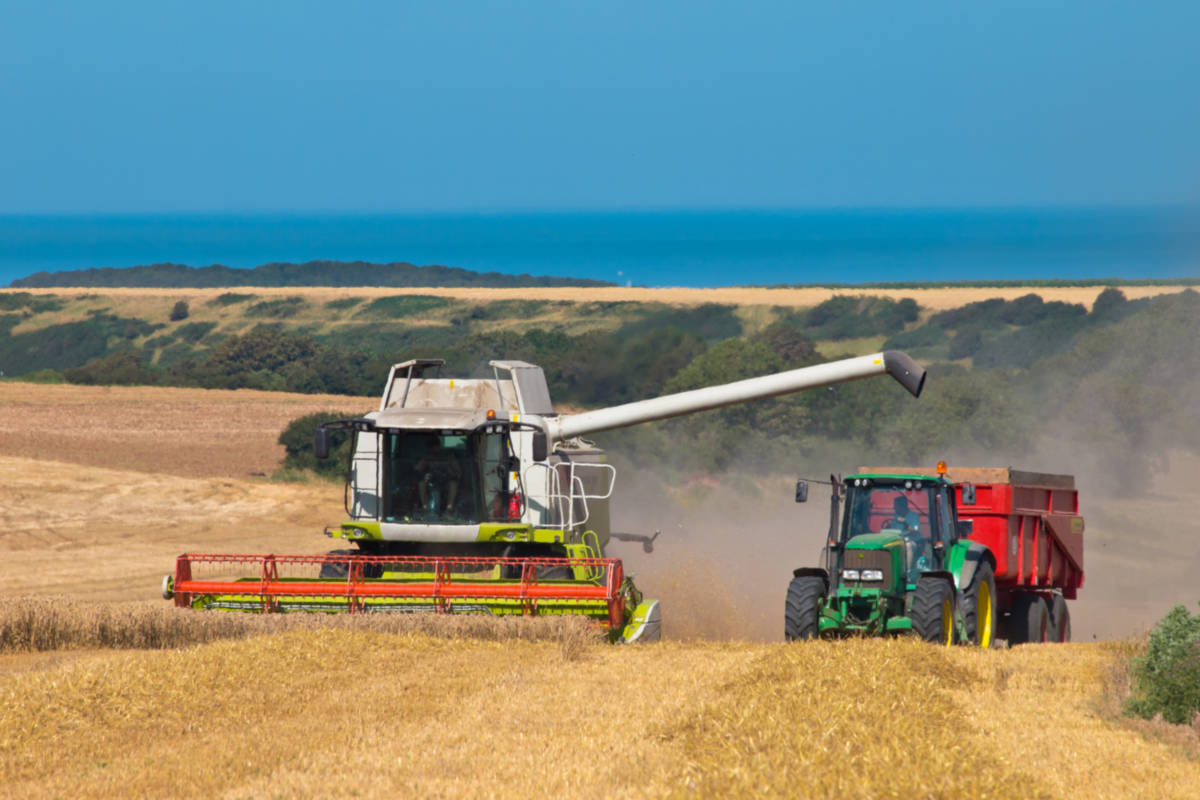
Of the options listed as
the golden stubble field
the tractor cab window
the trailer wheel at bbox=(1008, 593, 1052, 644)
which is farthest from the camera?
the trailer wheel at bbox=(1008, 593, 1052, 644)

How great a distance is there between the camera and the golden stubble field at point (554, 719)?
768 centimetres

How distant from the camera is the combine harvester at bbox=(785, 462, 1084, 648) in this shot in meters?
13.3

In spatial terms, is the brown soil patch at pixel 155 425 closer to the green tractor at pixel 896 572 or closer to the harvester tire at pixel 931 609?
the green tractor at pixel 896 572

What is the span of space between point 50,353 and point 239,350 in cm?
→ 2313

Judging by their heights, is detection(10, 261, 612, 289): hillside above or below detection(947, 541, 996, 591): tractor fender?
above

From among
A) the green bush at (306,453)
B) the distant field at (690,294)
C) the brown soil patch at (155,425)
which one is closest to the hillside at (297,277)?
the distant field at (690,294)

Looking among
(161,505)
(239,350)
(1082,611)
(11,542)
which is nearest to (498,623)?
(1082,611)

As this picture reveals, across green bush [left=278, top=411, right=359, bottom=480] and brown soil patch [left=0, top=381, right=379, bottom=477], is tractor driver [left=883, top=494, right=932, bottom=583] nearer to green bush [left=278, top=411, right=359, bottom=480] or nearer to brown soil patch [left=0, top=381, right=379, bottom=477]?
green bush [left=278, top=411, right=359, bottom=480]

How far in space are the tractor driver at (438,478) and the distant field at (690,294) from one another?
56.9 m

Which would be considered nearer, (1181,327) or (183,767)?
(183,767)

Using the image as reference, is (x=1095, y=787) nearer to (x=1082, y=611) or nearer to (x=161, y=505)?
(x=1082, y=611)

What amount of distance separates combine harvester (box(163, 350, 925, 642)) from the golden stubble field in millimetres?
856

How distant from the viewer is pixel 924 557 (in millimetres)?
13828

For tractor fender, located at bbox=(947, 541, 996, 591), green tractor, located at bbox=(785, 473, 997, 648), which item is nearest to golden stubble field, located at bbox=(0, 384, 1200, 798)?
green tractor, located at bbox=(785, 473, 997, 648)
